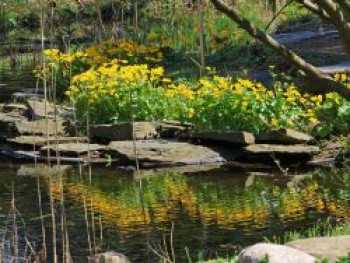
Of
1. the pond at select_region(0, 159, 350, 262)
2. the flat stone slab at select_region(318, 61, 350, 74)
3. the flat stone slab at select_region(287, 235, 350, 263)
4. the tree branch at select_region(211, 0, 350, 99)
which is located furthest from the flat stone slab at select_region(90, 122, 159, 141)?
the tree branch at select_region(211, 0, 350, 99)

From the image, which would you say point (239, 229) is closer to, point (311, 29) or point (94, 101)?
point (94, 101)

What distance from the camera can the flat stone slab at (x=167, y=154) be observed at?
1130 cm

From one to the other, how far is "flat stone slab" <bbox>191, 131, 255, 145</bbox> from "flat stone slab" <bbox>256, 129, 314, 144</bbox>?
0.60 ft

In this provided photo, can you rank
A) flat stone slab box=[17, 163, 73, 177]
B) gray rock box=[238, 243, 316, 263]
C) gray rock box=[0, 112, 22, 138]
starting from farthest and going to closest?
1. gray rock box=[0, 112, 22, 138]
2. flat stone slab box=[17, 163, 73, 177]
3. gray rock box=[238, 243, 316, 263]

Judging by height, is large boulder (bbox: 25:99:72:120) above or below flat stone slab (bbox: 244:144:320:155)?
above

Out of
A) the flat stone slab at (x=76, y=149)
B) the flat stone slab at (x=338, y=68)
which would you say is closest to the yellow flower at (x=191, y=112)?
the flat stone slab at (x=76, y=149)

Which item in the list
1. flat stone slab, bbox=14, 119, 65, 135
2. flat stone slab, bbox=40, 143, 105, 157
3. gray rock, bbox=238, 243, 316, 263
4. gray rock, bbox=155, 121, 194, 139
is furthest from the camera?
flat stone slab, bbox=14, 119, 65, 135

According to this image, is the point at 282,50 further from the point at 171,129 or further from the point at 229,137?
the point at 171,129

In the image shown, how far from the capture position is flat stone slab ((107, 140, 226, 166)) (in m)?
11.3

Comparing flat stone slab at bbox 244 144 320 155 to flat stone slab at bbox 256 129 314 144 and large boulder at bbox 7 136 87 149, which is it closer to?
flat stone slab at bbox 256 129 314 144

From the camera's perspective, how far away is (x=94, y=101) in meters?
12.8

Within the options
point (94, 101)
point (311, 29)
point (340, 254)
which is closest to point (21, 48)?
point (311, 29)

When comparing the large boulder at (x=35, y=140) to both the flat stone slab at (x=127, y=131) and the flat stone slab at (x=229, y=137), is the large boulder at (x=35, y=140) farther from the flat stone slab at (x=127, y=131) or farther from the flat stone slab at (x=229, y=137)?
the flat stone slab at (x=229, y=137)

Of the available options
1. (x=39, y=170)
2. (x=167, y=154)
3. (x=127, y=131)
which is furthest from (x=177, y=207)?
(x=127, y=131)
